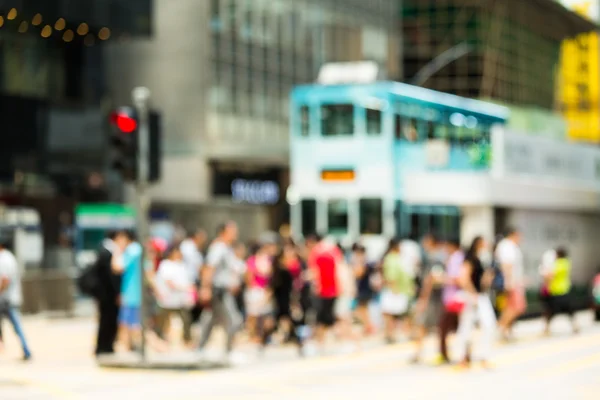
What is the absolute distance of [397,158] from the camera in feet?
91.7

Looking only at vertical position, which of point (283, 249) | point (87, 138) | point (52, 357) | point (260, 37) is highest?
point (260, 37)

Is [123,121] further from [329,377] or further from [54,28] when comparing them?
[54,28]

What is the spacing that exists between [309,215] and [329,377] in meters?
12.4

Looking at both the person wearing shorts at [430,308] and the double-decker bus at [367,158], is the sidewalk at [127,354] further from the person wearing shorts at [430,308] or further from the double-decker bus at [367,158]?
the double-decker bus at [367,158]

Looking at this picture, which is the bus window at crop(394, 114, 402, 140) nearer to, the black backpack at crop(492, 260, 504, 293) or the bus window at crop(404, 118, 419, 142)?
the bus window at crop(404, 118, 419, 142)

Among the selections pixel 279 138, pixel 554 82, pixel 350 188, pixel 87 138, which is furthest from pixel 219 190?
pixel 554 82

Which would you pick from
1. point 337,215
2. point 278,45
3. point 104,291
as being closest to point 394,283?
point 104,291

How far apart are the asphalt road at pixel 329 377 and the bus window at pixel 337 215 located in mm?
6400

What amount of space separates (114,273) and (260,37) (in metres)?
32.3

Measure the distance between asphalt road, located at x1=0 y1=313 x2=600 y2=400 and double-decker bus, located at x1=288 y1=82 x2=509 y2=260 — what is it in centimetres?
628

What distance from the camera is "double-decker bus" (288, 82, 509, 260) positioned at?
1099 inches

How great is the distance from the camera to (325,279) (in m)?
19.7

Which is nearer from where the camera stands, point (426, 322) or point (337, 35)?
point (426, 322)

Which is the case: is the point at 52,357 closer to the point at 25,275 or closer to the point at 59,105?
the point at 25,275
